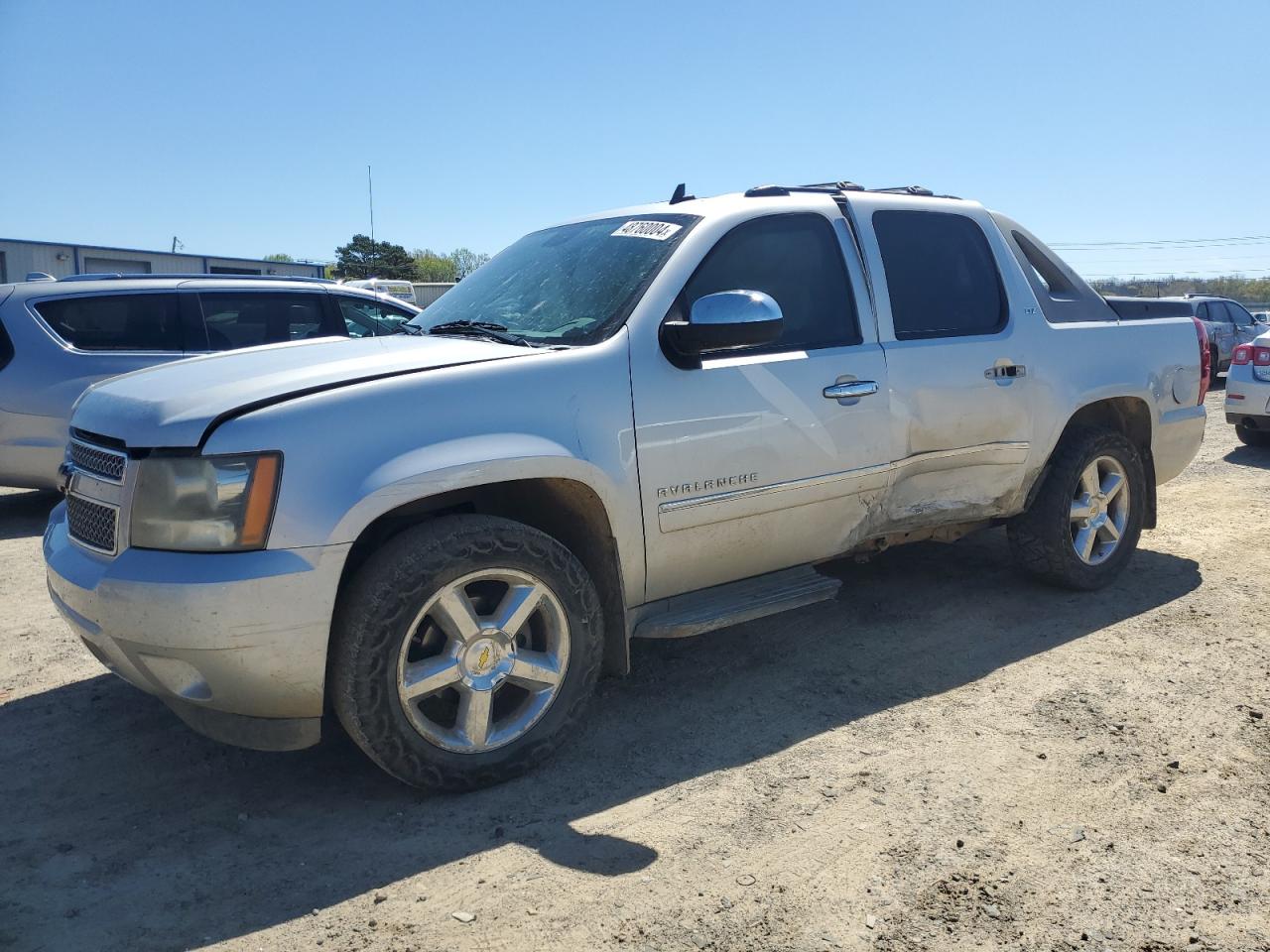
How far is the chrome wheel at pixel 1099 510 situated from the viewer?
17.0ft

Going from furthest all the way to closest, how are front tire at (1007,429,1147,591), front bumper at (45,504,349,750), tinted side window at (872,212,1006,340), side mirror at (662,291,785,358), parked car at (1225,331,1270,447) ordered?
parked car at (1225,331,1270,447)
front tire at (1007,429,1147,591)
tinted side window at (872,212,1006,340)
side mirror at (662,291,785,358)
front bumper at (45,504,349,750)

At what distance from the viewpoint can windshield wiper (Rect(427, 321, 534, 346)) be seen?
3754 mm

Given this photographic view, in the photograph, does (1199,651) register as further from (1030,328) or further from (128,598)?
(128,598)

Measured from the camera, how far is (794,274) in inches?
165

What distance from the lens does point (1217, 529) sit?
22.0 ft

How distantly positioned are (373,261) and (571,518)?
2097 inches

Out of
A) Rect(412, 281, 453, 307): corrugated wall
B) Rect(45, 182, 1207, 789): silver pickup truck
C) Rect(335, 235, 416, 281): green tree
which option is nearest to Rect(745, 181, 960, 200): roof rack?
Rect(45, 182, 1207, 789): silver pickup truck

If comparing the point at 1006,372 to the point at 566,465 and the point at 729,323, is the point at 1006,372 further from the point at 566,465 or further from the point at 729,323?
the point at 566,465

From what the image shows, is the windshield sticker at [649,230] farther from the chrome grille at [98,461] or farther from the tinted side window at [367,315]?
the tinted side window at [367,315]

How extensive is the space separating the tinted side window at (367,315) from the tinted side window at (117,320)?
1.34 m

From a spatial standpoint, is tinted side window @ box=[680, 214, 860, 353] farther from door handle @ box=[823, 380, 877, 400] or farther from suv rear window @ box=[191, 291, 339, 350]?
suv rear window @ box=[191, 291, 339, 350]

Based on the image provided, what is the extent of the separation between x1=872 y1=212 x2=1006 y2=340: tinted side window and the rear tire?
7236 mm

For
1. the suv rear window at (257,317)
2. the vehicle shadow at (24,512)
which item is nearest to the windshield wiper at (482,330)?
the vehicle shadow at (24,512)

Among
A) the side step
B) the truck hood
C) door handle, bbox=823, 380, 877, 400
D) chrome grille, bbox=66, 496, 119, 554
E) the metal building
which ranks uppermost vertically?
the metal building
